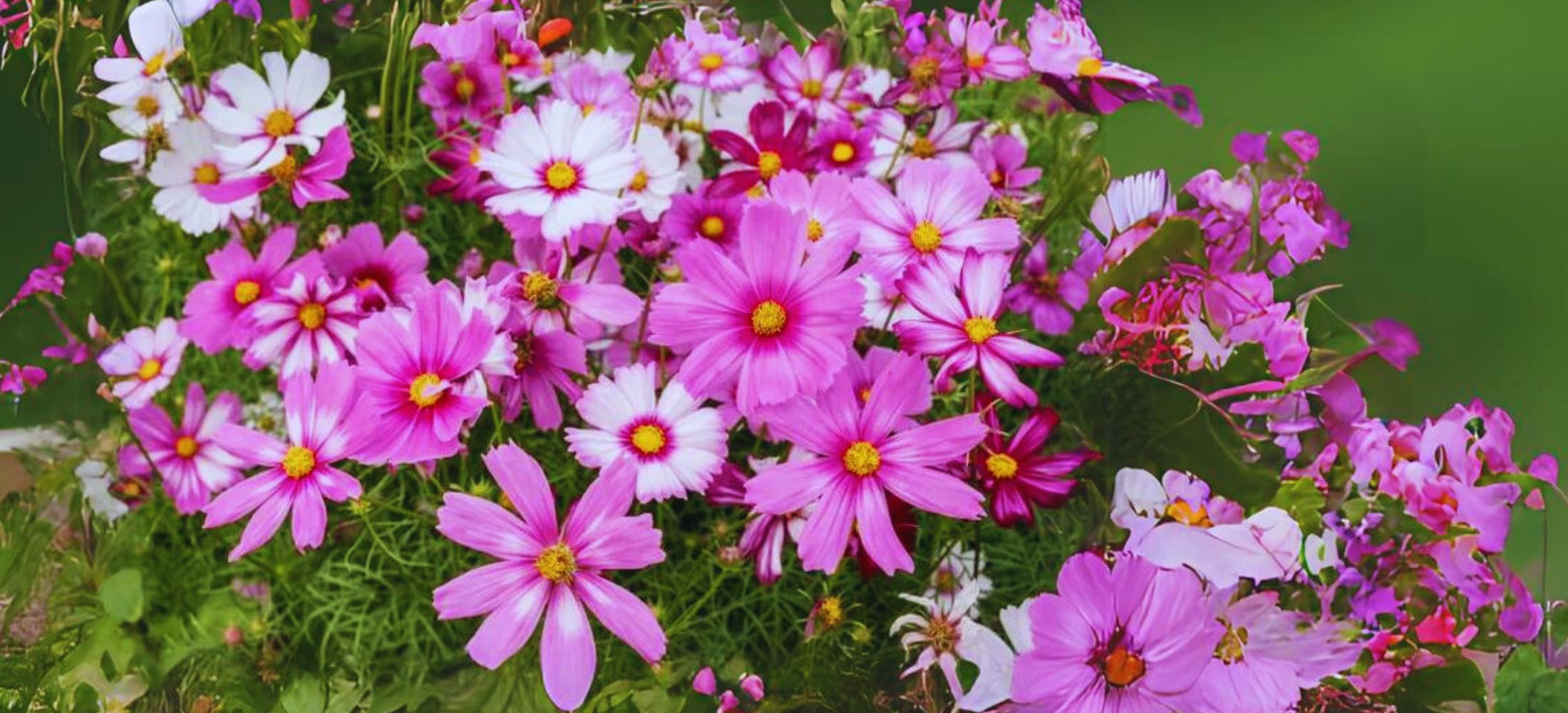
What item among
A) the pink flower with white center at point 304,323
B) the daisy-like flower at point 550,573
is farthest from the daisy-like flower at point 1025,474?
the pink flower with white center at point 304,323

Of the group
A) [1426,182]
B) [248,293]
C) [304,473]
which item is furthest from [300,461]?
[1426,182]

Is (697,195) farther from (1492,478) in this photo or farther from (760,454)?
(1492,478)

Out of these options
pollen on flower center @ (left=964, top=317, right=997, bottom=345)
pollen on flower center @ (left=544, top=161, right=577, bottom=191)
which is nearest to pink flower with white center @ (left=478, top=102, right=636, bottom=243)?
pollen on flower center @ (left=544, top=161, right=577, bottom=191)

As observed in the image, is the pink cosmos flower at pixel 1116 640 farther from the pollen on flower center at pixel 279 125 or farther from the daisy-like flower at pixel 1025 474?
the pollen on flower center at pixel 279 125

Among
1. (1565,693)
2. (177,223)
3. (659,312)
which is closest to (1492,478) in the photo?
(1565,693)

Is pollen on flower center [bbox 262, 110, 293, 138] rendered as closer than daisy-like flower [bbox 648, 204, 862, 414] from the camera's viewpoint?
No

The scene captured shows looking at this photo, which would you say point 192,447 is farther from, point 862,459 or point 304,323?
point 862,459

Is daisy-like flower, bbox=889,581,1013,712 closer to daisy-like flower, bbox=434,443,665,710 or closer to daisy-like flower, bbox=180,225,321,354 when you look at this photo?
daisy-like flower, bbox=434,443,665,710
